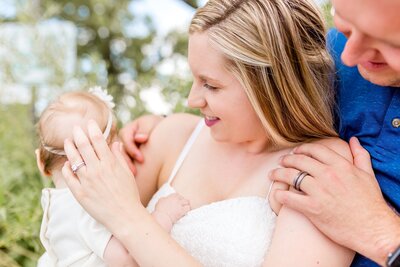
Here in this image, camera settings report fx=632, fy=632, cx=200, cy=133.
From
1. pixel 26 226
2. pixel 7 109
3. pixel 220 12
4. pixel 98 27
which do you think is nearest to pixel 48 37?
pixel 7 109

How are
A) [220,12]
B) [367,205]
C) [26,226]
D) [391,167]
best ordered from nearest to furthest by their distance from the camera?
[367,205]
[391,167]
[220,12]
[26,226]

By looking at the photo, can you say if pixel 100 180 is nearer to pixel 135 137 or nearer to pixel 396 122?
pixel 135 137

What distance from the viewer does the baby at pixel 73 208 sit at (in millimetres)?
2242

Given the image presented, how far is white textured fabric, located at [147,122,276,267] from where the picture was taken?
2208 millimetres

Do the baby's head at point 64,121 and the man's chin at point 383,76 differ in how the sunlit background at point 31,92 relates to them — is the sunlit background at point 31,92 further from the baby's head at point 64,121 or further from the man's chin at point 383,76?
the man's chin at point 383,76

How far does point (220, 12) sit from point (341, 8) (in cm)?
57

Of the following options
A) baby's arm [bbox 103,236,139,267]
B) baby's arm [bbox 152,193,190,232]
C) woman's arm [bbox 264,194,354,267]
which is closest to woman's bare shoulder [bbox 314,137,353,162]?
woman's arm [bbox 264,194,354,267]

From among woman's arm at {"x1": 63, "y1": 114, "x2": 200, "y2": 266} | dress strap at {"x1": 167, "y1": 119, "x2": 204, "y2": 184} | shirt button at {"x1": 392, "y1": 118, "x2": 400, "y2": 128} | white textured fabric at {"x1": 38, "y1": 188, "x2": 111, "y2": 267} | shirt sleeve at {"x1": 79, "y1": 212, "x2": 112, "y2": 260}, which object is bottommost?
white textured fabric at {"x1": 38, "y1": 188, "x2": 111, "y2": 267}

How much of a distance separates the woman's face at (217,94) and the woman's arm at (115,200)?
1.20 feet

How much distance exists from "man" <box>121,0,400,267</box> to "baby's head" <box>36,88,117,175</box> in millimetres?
685

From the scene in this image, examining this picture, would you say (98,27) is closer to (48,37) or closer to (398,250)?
(48,37)

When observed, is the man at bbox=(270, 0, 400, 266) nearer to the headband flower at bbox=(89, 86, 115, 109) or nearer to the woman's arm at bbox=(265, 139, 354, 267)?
the woman's arm at bbox=(265, 139, 354, 267)

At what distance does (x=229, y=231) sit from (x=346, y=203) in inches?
18.7

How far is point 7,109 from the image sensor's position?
12.9 feet
